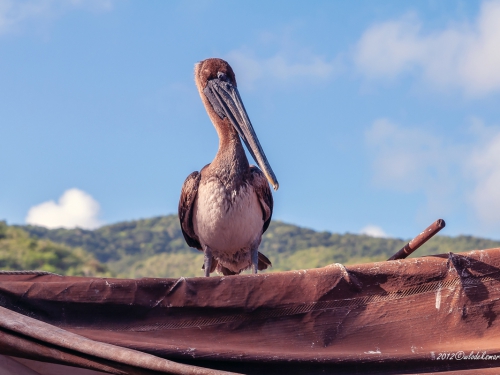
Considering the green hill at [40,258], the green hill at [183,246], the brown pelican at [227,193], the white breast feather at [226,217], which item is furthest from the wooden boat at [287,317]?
the green hill at [183,246]

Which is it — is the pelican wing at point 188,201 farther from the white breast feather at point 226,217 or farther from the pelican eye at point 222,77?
the pelican eye at point 222,77

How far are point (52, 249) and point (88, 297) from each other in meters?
33.6

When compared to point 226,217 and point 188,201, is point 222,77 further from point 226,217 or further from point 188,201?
point 226,217

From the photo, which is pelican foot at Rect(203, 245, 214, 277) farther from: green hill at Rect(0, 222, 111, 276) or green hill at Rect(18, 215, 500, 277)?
green hill at Rect(18, 215, 500, 277)

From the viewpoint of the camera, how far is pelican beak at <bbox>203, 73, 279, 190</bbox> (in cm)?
567

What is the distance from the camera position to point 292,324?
3137 mm

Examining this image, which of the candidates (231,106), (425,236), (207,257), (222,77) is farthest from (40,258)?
(425,236)

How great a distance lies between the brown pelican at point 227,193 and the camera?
5.87 meters

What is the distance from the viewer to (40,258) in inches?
1265

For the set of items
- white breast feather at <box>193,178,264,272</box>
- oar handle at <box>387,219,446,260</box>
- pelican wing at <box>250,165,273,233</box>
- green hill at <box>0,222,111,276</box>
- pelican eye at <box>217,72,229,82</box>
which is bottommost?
oar handle at <box>387,219,446,260</box>

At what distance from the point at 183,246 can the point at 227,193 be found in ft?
147

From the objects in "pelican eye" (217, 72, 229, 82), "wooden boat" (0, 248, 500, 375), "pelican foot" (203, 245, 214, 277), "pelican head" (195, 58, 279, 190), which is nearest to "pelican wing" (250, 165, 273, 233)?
"pelican head" (195, 58, 279, 190)

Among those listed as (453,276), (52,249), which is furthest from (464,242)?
(453,276)

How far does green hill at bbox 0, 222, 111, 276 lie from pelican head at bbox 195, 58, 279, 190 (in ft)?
78.9
